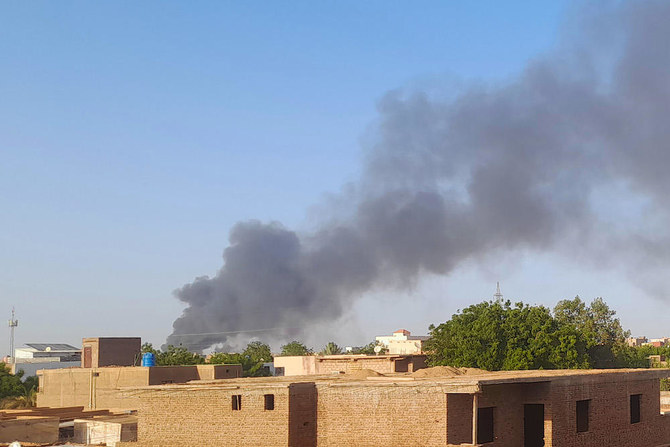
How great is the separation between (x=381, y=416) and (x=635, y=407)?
38.7ft

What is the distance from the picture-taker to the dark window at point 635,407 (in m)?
30.8

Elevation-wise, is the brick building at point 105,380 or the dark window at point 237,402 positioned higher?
the dark window at point 237,402

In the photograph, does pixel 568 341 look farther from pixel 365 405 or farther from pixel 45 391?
pixel 45 391

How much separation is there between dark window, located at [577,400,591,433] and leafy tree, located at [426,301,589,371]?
62.1 ft

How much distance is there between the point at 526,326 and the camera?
4916cm

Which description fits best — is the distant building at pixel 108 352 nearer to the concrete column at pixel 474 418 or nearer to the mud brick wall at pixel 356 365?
the mud brick wall at pixel 356 365

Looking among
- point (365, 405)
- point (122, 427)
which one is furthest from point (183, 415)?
point (122, 427)

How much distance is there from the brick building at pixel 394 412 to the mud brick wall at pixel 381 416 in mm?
30

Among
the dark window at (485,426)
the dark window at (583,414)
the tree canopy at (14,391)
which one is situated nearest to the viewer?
the dark window at (485,426)

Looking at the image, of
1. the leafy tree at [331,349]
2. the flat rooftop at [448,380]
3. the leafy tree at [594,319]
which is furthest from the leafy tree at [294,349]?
the flat rooftop at [448,380]

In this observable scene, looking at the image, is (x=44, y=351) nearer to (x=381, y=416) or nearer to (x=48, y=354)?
(x=48, y=354)

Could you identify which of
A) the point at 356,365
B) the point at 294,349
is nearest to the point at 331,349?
the point at 294,349

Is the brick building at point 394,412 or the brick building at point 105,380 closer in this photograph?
the brick building at point 394,412

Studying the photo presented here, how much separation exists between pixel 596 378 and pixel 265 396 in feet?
37.4
